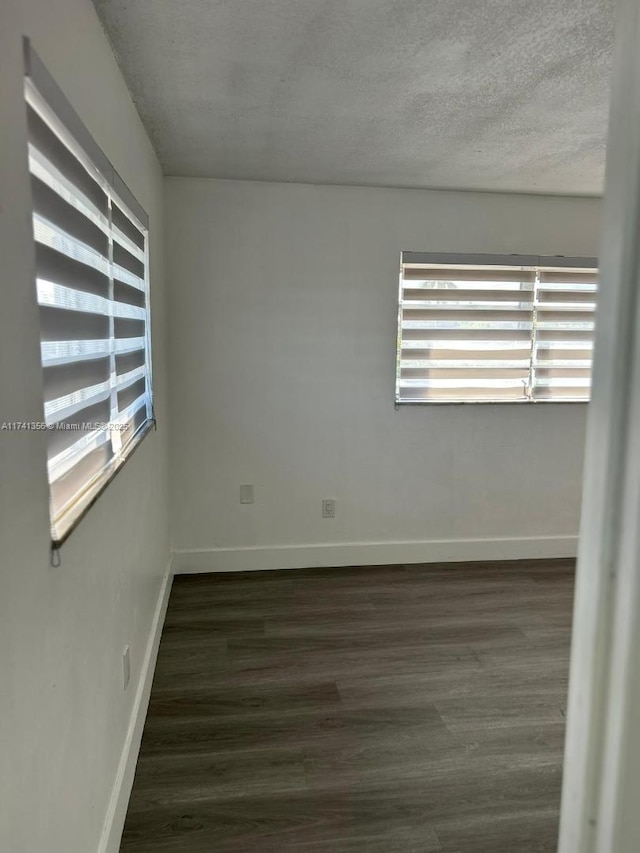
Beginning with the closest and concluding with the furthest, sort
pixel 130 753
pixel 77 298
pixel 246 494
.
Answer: pixel 77 298 → pixel 130 753 → pixel 246 494

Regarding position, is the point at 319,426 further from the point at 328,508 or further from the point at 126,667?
the point at 126,667

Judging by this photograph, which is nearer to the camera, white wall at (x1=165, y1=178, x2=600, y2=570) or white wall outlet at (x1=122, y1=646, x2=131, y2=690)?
white wall outlet at (x1=122, y1=646, x2=131, y2=690)

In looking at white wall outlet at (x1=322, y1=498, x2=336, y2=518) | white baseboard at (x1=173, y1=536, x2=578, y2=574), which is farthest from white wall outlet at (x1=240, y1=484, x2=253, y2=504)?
white wall outlet at (x1=322, y1=498, x2=336, y2=518)

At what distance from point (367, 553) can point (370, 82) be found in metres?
2.65

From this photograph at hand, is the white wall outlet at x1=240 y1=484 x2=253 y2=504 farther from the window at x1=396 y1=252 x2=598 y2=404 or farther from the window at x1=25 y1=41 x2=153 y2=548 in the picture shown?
the window at x1=25 y1=41 x2=153 y2=548

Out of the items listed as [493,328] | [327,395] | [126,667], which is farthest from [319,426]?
[126,667]

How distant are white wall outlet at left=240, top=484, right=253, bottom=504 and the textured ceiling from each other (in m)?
1.80

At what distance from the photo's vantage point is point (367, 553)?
12.2 feet

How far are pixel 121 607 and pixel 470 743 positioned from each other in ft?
4.43

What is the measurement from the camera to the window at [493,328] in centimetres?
357

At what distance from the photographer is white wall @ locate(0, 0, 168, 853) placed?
0.88 meters

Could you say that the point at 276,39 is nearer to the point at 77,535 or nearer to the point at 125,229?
the point at 125,229

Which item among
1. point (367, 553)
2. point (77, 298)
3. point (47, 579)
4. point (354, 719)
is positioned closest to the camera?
point (47, 579)

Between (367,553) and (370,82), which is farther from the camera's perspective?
(367,553)
